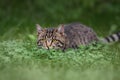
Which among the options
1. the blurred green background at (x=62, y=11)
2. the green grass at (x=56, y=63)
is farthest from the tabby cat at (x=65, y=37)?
the blurred green background at (x=62, y=11)

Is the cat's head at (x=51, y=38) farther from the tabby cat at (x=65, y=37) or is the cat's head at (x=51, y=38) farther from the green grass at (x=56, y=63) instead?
the green grass at (x=56, y=63)

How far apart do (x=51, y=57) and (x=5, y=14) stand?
237 inches

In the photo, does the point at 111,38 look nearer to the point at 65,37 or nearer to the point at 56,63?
the point at 65,37

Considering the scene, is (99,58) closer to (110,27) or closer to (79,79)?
(79,79)

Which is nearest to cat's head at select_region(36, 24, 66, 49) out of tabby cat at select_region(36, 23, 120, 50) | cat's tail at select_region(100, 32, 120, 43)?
tabby cat at select_region(36, 23, 120, 50)

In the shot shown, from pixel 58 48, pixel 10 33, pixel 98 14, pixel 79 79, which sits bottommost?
pixel 79 79

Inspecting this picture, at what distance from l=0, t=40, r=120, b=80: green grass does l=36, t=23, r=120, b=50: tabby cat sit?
0.50 ft

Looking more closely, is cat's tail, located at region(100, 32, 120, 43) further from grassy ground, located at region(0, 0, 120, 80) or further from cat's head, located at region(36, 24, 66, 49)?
cat's head, located at region(36, 24, 66, 49)

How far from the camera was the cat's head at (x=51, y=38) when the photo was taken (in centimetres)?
889

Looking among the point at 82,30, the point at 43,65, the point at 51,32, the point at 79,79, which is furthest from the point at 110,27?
the point at 79,79

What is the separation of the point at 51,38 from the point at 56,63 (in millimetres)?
718

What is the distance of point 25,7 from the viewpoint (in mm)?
15031

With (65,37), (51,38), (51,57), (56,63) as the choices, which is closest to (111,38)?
(65,37)

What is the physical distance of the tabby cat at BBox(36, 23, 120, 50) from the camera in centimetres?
894
